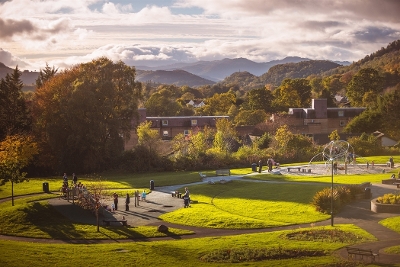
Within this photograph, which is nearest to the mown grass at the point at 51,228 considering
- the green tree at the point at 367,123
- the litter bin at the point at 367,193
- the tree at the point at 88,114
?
the litter bin at the point at 367,193

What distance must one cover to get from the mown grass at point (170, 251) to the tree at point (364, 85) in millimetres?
97702

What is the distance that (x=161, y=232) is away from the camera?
36.6 m

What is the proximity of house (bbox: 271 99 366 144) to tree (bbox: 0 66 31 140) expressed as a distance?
50582mm

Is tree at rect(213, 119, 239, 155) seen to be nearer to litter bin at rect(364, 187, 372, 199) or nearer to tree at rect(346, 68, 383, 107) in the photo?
litter bin at rect(364, 187, 372, 199)

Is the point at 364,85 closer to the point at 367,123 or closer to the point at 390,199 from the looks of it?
the point at 367,123

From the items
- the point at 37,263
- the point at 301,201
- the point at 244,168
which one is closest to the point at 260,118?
the point at 244,168

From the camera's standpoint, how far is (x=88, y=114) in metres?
70.4

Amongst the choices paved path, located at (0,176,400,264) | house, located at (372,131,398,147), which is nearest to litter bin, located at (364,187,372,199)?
paved path, located at (0,176,400,264)

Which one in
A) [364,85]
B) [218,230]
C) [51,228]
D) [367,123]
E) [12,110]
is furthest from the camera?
[364,85]

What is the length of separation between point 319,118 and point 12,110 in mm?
62653

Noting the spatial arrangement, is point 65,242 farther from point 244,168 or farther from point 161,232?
point 244,168

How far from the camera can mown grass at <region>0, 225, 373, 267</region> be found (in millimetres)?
27859

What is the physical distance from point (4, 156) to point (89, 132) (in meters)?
22.2

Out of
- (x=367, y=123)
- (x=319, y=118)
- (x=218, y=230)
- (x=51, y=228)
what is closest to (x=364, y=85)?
(x=319, y=118)
